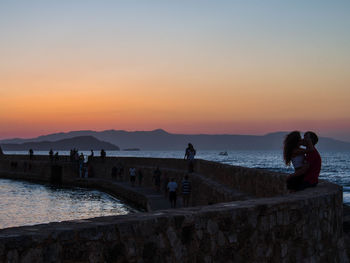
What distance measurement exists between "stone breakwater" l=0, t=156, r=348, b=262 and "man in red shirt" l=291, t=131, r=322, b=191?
203 millimetres

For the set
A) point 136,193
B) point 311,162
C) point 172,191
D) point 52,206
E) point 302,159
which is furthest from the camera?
point 52,206

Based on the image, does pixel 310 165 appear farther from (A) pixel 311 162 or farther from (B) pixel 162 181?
(B) pixel 162 181

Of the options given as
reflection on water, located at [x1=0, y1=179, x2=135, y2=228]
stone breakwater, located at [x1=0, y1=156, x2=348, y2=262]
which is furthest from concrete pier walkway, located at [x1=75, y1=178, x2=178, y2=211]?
stone breakwater, located at [x1=0, y1=156, x2=348, y2=262]

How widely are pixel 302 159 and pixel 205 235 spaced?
11.0 ft

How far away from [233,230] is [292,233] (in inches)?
43.5

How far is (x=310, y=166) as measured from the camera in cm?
704

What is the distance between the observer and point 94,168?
40438 millimetres

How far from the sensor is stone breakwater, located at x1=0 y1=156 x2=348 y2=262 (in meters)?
3.18

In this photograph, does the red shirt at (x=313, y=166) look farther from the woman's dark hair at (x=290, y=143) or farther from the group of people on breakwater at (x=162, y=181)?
the group of people on breakwater at (x=162, y=181)

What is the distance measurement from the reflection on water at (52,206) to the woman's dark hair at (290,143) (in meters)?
16.2

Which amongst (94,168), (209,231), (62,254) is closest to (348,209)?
(209,231)

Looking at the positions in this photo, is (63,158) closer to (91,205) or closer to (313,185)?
(91,205)

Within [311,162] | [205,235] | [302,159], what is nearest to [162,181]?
[302,159]

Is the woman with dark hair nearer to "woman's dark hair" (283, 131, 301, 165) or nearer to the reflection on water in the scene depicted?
"woman's dark hair" (283, 131, 301, 165)
